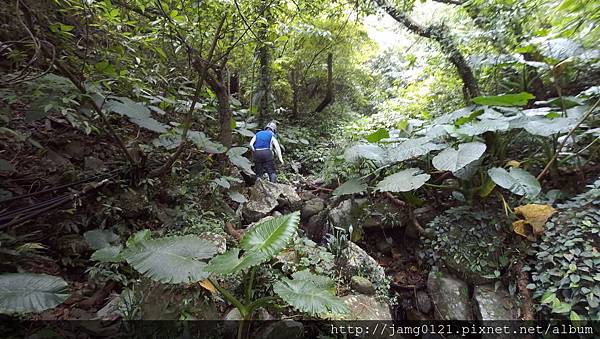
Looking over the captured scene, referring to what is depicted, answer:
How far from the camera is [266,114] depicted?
624 cm

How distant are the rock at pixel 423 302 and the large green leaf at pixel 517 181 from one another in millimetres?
1283

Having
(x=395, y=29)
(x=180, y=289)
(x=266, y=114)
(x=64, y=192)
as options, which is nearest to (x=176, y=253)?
(x=180, y=289)

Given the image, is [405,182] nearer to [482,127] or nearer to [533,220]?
[482,127]

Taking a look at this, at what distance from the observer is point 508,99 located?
109 inches

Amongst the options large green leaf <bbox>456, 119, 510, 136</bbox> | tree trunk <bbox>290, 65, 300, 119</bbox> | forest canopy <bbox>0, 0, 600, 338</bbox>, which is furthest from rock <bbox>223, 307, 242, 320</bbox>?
tree trunk <bbox>290, 65, 300, 119</bbox>

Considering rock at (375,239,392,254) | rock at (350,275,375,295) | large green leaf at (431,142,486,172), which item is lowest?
rock at (375,239,392,254)

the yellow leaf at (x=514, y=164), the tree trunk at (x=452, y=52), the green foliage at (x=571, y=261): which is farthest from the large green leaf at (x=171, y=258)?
the tree trunk at (x=452, y=52)

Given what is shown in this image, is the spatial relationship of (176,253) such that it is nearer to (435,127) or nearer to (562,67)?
(435,127)

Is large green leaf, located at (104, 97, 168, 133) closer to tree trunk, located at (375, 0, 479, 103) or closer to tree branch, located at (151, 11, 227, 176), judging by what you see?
tree branch, located at (151, 11, 227, 176)

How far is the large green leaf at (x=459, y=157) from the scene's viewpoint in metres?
2.42

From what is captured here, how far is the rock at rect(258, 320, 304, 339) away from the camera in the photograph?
1.78 meters

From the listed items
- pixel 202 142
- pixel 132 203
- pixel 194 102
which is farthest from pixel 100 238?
pixel 194 102

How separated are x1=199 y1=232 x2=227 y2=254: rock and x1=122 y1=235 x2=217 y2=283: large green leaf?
2.00 ft

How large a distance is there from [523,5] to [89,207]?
5.17 metres
